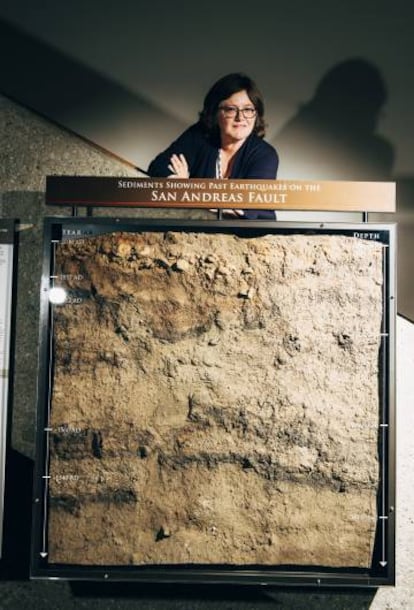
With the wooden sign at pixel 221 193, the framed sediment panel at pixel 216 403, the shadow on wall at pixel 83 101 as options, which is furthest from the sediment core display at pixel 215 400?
the shadow on wall at pixel 83 101

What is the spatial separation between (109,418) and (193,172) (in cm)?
90

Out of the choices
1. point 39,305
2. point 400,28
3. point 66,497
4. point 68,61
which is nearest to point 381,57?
point 400,28

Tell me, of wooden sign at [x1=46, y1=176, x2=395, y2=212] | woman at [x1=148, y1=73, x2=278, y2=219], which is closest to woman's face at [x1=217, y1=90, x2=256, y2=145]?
woman at [x1=148, y1=73, x2=278, y2=219]

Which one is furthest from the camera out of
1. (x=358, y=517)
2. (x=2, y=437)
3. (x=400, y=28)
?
(x=400, y=28)

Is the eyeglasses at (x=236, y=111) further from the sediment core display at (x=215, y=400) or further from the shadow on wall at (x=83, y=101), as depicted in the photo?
the sediment core display at (x=215, y=400)

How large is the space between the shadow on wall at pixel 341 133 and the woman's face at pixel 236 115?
0.12 m

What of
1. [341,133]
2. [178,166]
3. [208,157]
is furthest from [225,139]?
[341,133]

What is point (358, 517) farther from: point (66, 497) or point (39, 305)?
point (39, 305)

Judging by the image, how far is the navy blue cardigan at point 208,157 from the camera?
6.68ft

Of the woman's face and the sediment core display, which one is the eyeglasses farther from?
the sediment core display

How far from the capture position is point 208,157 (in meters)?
2.05

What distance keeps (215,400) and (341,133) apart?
3.46ft

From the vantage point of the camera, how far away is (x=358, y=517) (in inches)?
72.4

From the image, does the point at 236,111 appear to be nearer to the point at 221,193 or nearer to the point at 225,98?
the point at 225,98
